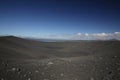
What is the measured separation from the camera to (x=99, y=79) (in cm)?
654

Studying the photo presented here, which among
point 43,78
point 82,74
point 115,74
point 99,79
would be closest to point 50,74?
point 43,78

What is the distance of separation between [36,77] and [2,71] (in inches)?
107

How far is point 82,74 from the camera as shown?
7.49 meters

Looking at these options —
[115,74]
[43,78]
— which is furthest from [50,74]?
[115,74]

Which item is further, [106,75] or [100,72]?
[100,72]

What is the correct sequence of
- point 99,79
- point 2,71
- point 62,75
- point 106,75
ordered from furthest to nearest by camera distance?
point 2,71
point 62,75
point 106,75
point 99,79

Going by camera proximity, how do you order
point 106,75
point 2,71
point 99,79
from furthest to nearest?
point 2,71 < point 106,75 < point 99,79

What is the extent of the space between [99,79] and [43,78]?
10.6ft

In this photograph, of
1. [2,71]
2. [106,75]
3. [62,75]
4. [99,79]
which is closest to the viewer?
[99,79]

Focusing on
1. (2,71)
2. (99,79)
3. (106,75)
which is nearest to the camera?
(99,79)

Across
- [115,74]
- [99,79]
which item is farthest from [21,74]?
[115,74]

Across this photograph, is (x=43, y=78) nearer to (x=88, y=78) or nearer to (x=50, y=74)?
(x=50, y=74)

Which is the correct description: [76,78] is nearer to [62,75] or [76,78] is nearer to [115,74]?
[62,75]

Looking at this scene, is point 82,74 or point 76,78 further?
point 82,74
